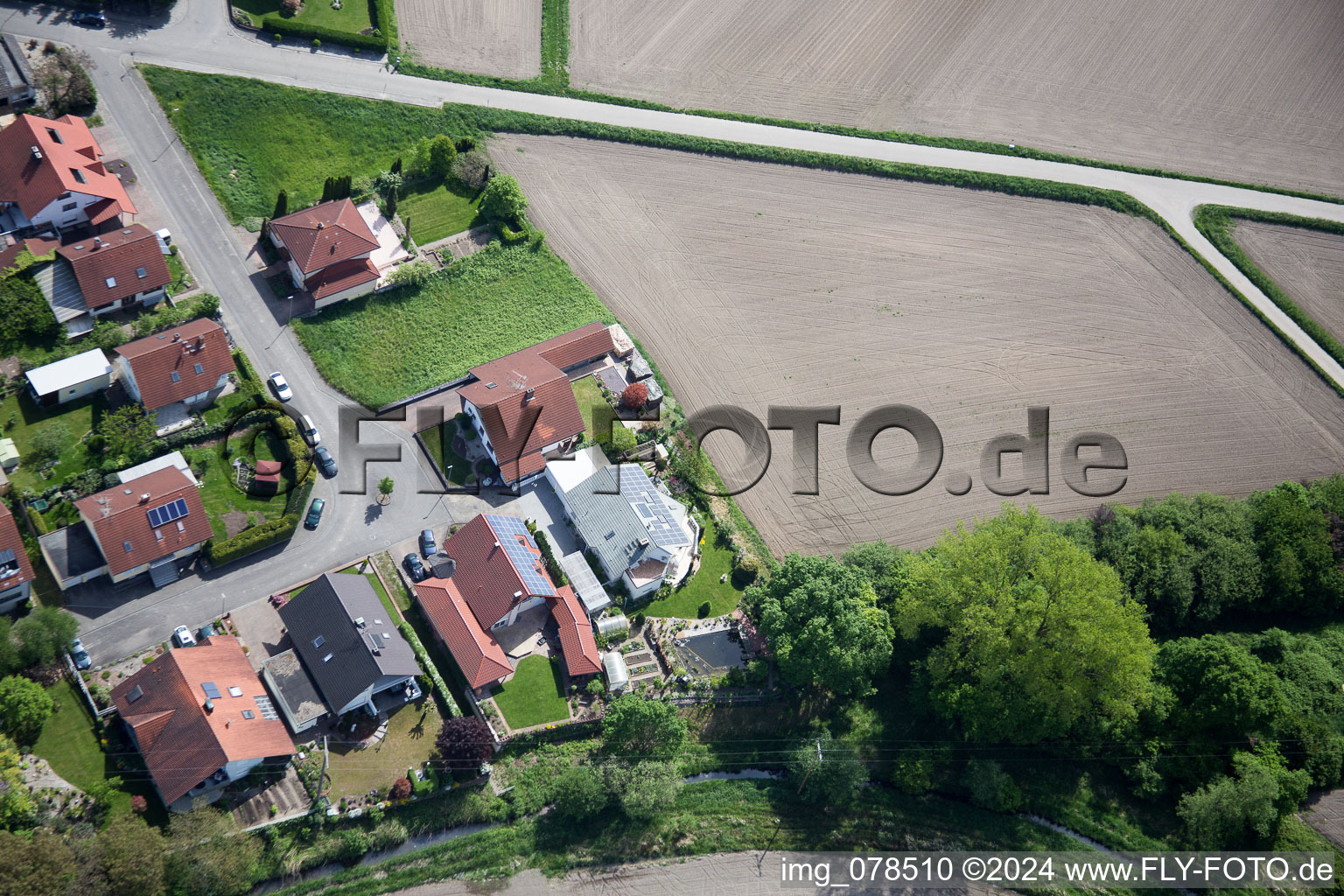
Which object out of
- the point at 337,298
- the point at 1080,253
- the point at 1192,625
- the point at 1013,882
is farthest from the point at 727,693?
the point at 1080,253

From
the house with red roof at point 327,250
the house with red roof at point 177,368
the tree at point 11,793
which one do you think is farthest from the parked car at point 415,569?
the tree at point 11,793

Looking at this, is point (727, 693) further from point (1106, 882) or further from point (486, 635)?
point (1106, 882)

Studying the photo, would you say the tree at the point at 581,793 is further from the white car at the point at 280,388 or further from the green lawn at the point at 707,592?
the white car at the point at 280,388

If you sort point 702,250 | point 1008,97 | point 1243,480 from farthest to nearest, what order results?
point 1008,97, point 702,250, point 1243,480

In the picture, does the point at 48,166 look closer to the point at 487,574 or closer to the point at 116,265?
the point at 116,265

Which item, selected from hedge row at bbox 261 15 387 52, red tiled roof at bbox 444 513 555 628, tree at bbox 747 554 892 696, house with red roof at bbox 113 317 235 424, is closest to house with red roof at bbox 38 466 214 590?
house with red roof at bbox 113 317 235 424

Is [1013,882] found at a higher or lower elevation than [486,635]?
lower
